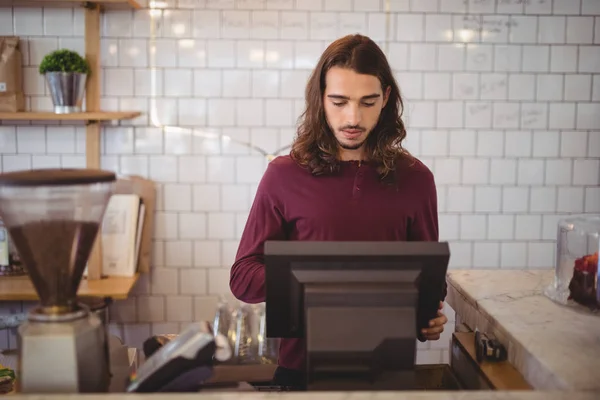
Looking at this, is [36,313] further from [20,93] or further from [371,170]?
[20,93]

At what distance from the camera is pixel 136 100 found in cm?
327

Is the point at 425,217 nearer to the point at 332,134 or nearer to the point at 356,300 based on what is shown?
the point at 332,134

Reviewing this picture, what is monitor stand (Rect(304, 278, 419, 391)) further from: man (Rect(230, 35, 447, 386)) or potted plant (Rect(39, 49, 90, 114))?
potted plant (Rect(39, 49, 90, 114))

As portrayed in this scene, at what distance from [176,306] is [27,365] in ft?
6.93

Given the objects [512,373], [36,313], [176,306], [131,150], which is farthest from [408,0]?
[36,313]

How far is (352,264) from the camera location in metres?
1.35

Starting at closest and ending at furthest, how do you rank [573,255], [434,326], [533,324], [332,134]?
[434,326] < [533,324] < [573,255] < [332,134]

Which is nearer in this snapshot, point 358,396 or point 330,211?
point 358,396

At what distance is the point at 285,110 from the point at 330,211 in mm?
1402

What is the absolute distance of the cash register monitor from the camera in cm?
133

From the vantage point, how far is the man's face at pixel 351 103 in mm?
1935

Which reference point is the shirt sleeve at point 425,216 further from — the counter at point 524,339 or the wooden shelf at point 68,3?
the wooden shelf at point 68,3

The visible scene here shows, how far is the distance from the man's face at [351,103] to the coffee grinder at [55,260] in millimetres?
804

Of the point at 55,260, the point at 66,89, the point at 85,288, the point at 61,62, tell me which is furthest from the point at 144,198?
the point at 55,260
